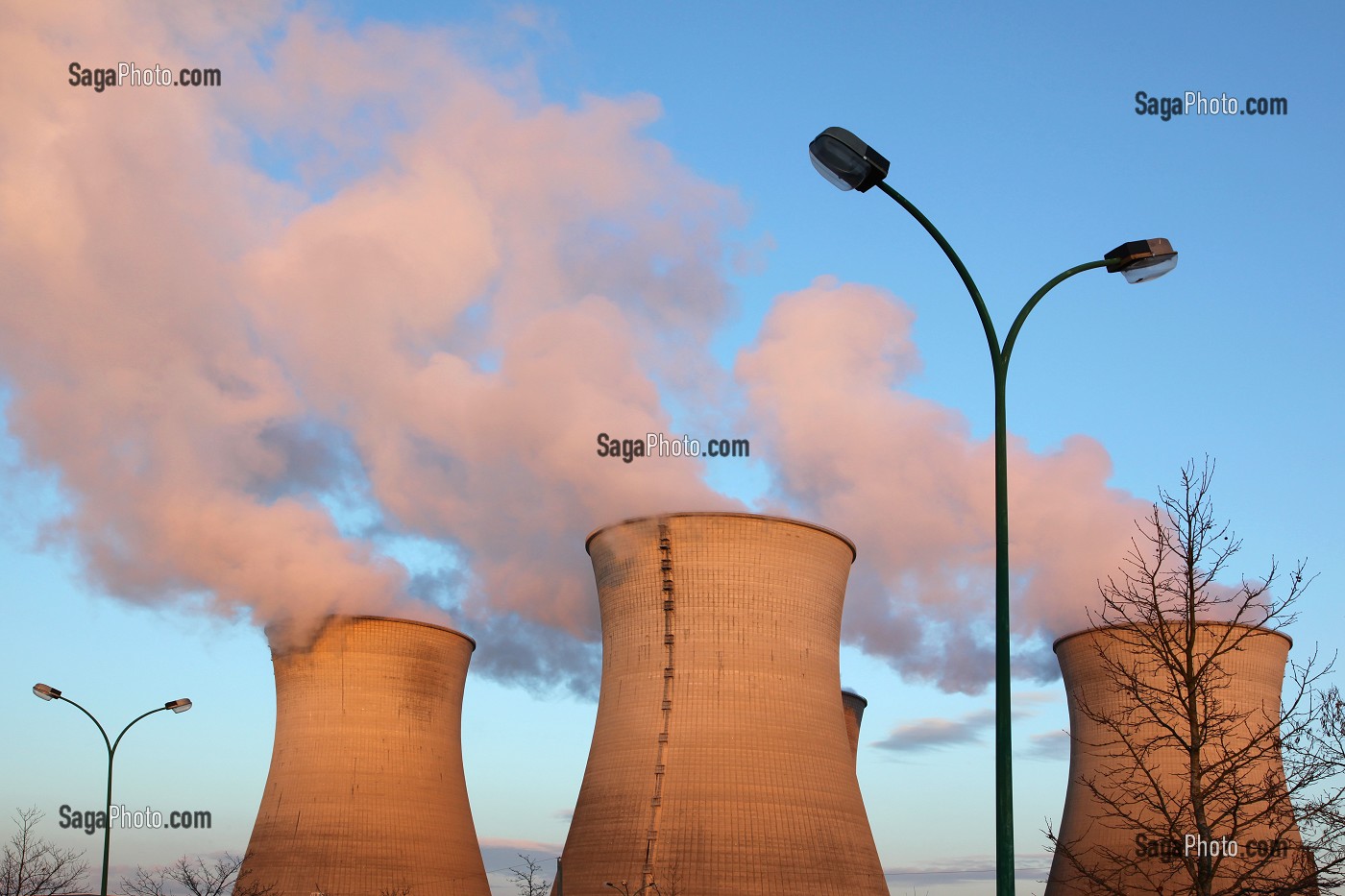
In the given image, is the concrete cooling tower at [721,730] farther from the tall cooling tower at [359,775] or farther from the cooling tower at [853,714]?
the cooling tower at [853,714]

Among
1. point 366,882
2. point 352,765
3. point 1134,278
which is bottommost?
point 366,882

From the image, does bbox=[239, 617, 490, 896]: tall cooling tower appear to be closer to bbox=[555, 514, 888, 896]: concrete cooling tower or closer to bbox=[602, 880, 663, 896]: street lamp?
bbox=[555, 514, 888, 896]: concrete cooling tower

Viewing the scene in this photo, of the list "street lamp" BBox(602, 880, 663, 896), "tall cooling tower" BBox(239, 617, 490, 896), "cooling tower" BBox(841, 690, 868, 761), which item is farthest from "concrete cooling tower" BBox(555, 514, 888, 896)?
"cooling tower" BBox(841, 690, 868, 761)

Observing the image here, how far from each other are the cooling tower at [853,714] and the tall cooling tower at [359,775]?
11.3 metres

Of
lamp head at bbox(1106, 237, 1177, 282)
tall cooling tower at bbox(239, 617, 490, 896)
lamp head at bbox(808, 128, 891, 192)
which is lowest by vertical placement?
tall cooling tower at bbox(239, 617, 490, 896)

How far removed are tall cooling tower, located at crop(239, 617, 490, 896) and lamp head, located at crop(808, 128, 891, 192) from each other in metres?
18.1

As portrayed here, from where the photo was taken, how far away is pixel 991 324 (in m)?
6.02

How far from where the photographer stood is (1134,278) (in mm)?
6508

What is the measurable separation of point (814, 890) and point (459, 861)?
7.63 m

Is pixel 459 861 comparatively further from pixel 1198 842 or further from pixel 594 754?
pixel 1198 842

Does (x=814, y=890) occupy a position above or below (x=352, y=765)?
below

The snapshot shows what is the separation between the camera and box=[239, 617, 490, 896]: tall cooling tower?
71.4 ft

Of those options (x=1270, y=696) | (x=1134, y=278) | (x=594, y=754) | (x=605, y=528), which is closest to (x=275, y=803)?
(x=594, y=754)

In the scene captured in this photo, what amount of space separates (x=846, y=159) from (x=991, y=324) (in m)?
0.99
